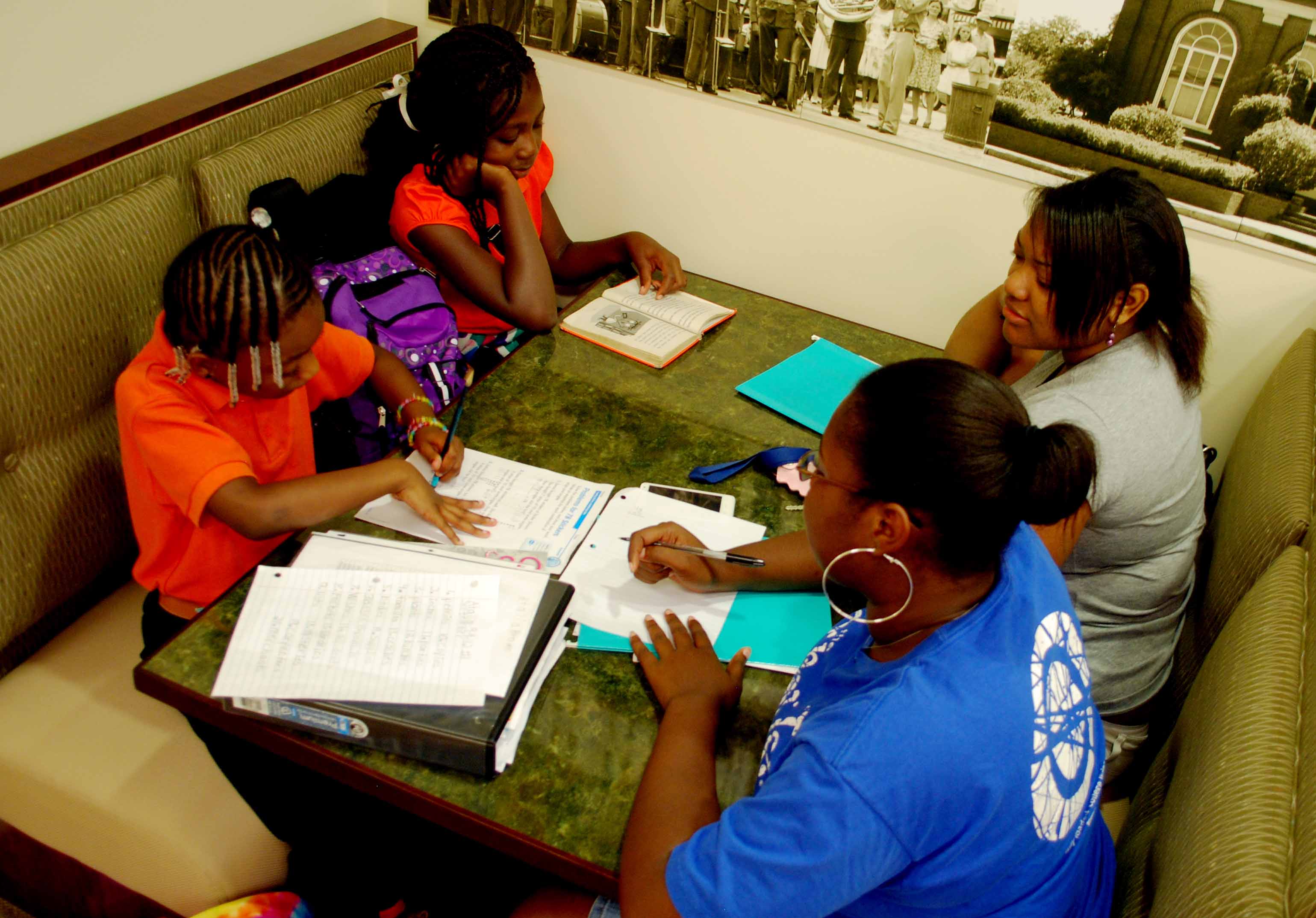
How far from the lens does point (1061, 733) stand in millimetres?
836

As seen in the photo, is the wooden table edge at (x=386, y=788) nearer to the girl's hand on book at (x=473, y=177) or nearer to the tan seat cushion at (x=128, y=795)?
the tan seat cushion at (x=128, y=795)

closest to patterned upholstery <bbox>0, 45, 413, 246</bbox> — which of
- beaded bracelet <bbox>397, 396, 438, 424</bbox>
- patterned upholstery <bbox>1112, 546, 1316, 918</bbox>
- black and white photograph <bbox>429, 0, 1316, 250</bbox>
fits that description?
black and white photograph <bbox>429, 0, 1316, 250</bbox>

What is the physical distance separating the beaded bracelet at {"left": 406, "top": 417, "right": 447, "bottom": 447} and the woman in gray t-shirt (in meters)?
0.89

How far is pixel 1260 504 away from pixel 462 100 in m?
1.54

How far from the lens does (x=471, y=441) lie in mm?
1467

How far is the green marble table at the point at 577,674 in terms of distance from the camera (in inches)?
37.2

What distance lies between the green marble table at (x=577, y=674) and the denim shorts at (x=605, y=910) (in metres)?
0.17

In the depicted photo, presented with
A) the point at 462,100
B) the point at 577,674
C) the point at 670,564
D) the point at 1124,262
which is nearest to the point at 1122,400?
the point at 1124,262

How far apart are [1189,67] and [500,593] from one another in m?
1.58

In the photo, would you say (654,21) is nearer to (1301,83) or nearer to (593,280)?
(593,280)

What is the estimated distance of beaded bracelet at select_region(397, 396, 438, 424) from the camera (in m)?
1.51

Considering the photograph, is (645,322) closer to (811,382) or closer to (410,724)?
(811,382)

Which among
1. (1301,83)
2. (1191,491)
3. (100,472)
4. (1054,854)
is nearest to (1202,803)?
(1054,854)

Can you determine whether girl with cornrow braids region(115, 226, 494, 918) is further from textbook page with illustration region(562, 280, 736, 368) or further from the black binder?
textbook page with illustration region(562, 280, 736, 368)
